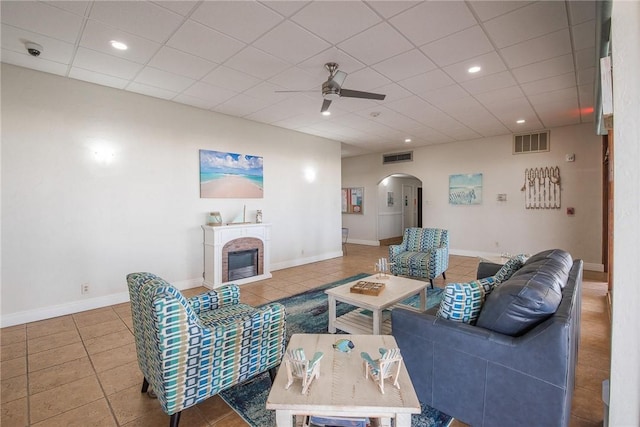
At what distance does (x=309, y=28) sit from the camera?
2584 mm

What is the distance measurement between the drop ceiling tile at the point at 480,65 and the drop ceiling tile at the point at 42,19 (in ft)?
12.2

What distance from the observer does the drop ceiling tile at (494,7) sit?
2254 mm

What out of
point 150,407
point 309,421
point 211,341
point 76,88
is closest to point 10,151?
point 76,88

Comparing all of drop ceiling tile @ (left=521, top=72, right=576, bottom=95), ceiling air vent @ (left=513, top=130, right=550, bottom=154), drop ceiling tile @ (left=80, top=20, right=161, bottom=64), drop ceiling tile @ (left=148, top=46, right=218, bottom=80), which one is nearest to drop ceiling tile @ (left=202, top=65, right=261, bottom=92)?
drop ceiling tile @ (left=148, top=46, right=218, bottom=80)

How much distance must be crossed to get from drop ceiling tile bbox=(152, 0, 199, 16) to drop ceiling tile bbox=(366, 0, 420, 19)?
54.7 inches

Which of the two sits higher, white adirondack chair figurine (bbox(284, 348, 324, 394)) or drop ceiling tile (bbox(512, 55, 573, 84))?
drop ceiling tile (bbox(512, 55, 573, 84))

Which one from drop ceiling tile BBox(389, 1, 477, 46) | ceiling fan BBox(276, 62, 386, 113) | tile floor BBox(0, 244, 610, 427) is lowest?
tile floor BBox(0, 244, 610, 427)

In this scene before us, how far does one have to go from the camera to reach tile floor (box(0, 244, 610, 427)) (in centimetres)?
190

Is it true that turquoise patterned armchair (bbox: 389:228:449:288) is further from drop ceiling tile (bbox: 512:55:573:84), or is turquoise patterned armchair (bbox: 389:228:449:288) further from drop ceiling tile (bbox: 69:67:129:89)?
drop ceiling tile (bbox: 69:67:129:89)

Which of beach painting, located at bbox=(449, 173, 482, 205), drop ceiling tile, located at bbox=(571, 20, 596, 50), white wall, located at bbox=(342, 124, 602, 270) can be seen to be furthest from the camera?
beach painting, located at bbox=(449, 173, 482, 205)

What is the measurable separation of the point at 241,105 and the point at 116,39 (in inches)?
79.2

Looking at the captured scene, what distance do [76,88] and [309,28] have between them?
3.21 metres

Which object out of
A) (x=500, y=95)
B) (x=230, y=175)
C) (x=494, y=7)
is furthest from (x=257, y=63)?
(x=500, y=95)

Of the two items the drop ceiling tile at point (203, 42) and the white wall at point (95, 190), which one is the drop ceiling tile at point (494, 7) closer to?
the drop ceiling tile at point (203, 42)
